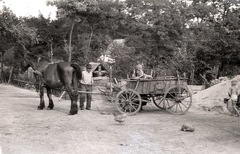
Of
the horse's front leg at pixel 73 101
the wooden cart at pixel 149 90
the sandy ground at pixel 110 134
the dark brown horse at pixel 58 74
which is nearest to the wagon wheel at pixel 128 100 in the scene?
the wooden cart at pixel 149 90

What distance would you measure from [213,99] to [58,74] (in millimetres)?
6931

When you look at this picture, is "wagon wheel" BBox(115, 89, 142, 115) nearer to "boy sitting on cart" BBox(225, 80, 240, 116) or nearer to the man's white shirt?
the man's white shirt

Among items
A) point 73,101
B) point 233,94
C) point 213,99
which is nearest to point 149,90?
point 73,101

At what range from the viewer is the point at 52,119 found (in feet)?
28.5

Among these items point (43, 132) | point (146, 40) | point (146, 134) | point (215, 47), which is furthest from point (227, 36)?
point (43, 132)

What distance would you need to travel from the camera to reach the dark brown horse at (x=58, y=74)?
32.3 ft

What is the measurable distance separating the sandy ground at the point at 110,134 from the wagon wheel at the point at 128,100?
380 mm

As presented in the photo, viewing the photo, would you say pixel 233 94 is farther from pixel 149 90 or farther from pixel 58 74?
pixel 58 74

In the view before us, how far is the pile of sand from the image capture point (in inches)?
465

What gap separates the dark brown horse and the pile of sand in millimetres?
5675

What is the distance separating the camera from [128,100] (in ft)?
32.2

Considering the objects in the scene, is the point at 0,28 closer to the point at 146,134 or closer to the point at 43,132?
the point at 43,132

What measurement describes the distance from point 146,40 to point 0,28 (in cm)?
1982

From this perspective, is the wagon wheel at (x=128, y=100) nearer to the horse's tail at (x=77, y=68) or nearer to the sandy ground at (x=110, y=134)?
the sandy ground at (x=110, y=134)
